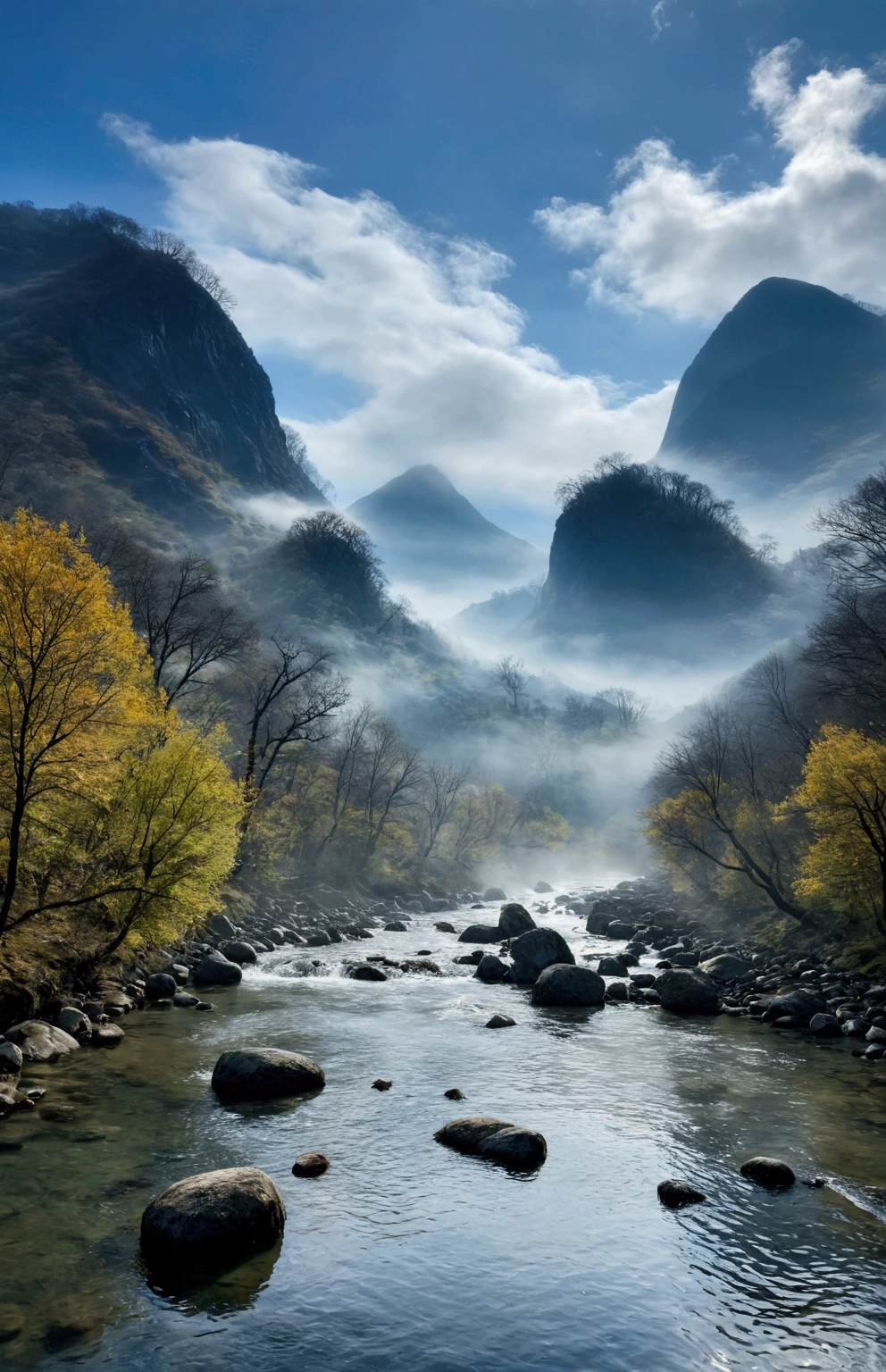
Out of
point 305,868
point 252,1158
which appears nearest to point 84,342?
point 305,868

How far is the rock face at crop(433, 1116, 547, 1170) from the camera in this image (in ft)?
43.1

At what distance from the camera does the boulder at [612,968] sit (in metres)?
33.1

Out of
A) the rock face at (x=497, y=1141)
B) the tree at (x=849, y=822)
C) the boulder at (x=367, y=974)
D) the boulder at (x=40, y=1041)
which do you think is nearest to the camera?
the rock face at (x=497, y=1141)

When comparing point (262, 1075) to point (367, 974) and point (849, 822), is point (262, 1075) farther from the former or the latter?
point (849, 822)

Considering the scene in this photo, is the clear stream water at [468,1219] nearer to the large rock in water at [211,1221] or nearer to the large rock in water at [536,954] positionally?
the large rock in water at [211,1221]

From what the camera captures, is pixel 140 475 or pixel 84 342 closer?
pixel 140 475

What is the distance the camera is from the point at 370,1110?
1534 centimetres

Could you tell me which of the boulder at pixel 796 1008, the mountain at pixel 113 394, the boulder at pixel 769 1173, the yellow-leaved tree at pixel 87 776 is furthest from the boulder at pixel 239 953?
the mountain at pixel 113 394

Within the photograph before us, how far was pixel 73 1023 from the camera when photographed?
61.4 feet

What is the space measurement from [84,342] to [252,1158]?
198061mm

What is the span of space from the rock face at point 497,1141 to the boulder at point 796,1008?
14.3m

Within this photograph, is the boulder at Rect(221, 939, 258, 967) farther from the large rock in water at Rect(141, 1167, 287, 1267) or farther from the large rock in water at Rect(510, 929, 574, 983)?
the large rock in water at Rect(141, 1167, 287, 1267)

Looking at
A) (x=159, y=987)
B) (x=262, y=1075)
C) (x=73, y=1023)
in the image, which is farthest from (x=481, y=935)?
(x=262, y=1075)

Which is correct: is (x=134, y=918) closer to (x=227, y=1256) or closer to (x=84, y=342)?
(x=227, y=1256)
